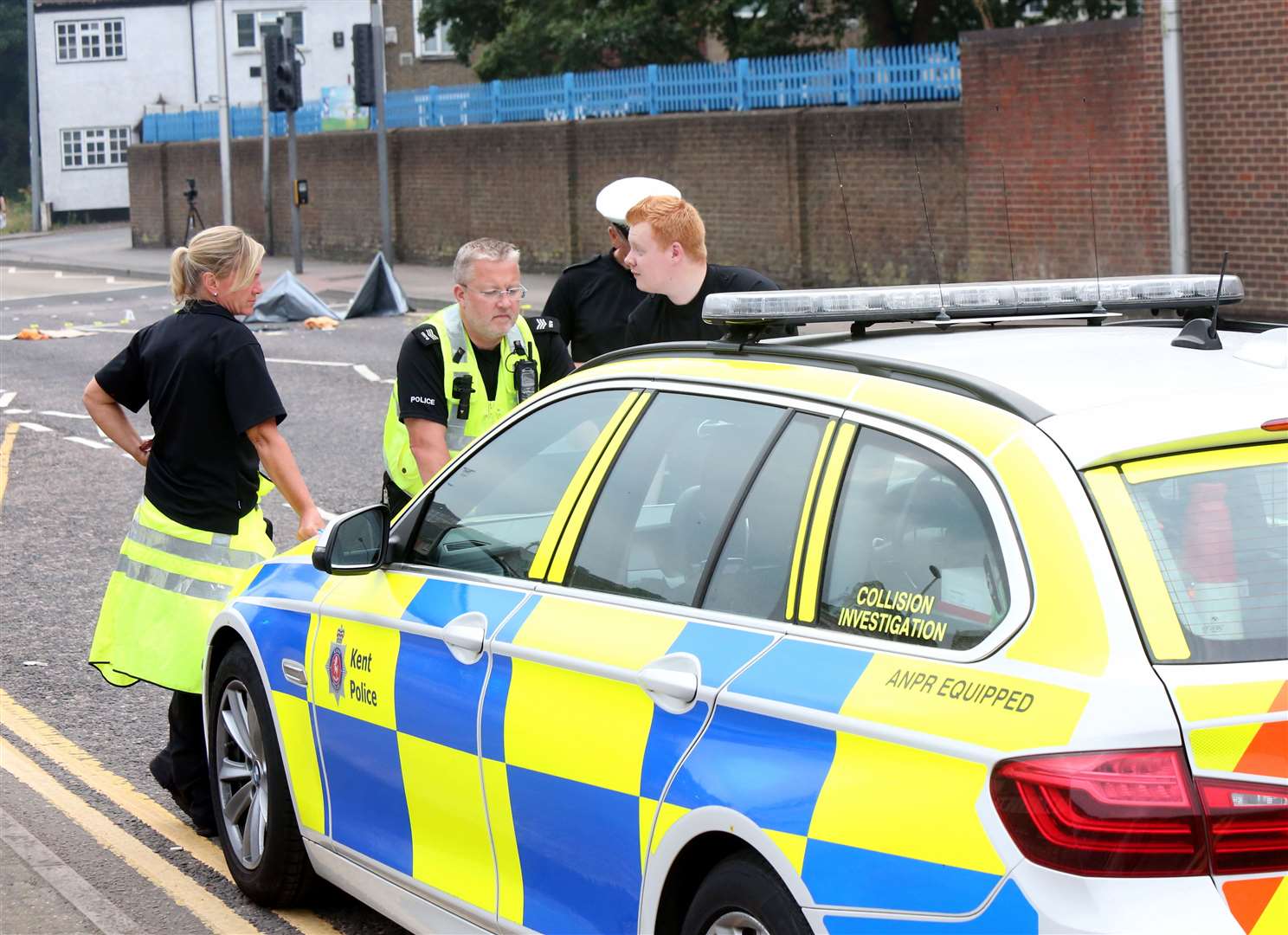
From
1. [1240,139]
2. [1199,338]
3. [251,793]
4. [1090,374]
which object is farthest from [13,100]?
[1090,374]

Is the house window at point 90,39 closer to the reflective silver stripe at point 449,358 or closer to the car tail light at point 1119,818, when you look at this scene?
the reflective silver stripe at point 449,358

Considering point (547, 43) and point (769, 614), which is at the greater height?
point (547, 43)

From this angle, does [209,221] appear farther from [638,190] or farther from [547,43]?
[638,190]

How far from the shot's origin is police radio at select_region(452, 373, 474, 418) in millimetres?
5941

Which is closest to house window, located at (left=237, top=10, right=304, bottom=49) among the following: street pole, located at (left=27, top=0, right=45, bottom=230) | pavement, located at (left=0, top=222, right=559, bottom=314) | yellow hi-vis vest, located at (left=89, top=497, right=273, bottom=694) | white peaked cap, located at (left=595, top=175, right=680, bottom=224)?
street pole, located at (left=27, top=0, right=45, bottom=230)

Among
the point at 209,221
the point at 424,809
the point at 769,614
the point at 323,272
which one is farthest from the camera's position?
the point at 209,221

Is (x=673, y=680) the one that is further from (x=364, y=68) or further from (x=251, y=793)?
(x=364, y=68)

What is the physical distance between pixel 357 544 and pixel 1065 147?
18.3 meters

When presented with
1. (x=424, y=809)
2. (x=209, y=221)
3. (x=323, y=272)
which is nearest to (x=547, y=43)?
(x=323, y=272)

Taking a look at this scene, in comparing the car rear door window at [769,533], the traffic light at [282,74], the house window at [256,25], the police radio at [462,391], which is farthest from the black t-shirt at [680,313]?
the house window at [256,25]

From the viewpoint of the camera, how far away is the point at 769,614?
11.0 ft

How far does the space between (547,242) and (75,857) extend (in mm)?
26786

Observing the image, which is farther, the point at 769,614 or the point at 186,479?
the point at 186,479

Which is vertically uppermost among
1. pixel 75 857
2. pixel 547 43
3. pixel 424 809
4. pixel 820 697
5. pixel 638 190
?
pixel 547 43
